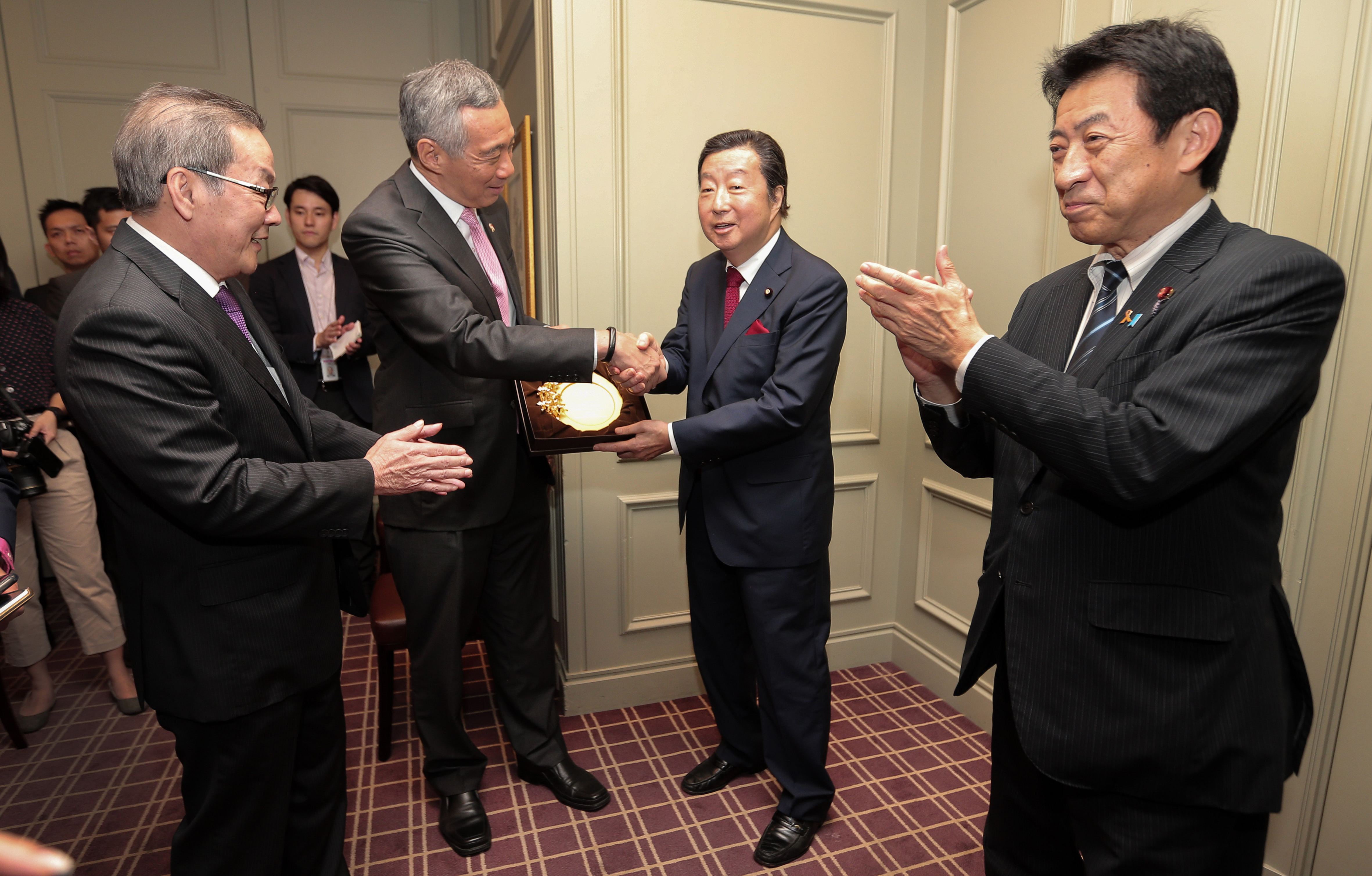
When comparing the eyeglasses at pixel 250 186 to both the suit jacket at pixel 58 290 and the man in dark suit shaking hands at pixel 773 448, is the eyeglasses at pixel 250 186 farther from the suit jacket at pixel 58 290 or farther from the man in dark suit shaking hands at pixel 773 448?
the suit jacket at pixel 58 290

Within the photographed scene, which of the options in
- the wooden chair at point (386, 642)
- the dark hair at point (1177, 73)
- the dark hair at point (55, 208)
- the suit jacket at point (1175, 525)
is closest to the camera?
the suit jacket at point (1175, 525)

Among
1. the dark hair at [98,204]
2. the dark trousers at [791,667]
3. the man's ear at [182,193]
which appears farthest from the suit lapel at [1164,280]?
the dark hair at [98,204]

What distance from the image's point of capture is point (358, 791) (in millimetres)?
2564

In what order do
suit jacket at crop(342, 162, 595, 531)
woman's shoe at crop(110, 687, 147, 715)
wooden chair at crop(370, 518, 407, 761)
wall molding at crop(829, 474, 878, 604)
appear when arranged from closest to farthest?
suit jacket at crop(342, 162, 595, 531), wooden chair at crop(370, 518, 407, 761), woman's shoe at crop(110, 687, 147, 715), wall molding at crop(829, 474, 878, 604)

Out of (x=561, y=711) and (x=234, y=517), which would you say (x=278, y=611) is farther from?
(x=561, y=711)

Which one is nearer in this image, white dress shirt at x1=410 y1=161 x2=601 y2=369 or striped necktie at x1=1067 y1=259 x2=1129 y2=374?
striped necktie at x1=1067 y1=259 x2=1129 y2=374

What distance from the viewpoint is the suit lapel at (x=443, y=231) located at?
2.15 metres

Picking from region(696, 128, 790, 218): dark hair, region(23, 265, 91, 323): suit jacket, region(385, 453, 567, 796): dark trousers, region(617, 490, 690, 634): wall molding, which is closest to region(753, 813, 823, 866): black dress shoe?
region(385, 453, 567, 796): dark trousers

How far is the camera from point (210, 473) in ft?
4.60

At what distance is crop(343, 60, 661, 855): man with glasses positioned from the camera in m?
2.06

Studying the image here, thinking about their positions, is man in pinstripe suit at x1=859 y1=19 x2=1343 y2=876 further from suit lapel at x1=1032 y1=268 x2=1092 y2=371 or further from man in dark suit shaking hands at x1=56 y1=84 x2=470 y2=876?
man in dark suit shaking hands at x1=56 y1=84 x2=470 y2=876

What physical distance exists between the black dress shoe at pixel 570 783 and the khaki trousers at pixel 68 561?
71.5 inches

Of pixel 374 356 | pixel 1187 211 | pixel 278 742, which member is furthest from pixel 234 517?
pixel 374 356

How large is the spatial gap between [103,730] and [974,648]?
10.6 ft
